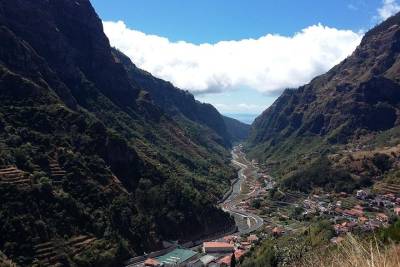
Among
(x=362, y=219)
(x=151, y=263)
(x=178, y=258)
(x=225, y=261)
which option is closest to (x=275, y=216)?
(x=362, y=219)

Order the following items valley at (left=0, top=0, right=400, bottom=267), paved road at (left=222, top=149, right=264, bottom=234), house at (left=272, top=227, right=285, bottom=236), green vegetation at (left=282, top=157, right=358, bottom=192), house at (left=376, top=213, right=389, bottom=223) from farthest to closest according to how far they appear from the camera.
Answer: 1. green vegetation at (left=282, top=157, right=358, bottom=192)
2. paved road at (left=222, top=149, right=264, bottom=234)
3. house at (left=376, top=213, right=389, bottom=223)
4. house at (left=272, top=227, right=285, bottom=236)
5. valley at (left=0, top=0, right=400, bottom=267)

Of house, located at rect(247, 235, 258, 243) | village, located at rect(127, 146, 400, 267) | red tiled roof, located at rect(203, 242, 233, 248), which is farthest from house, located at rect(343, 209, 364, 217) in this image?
red tiled roof, located at rect(203, 242, 233, 248)

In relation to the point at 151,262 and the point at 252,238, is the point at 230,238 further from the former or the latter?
the point at 151,262

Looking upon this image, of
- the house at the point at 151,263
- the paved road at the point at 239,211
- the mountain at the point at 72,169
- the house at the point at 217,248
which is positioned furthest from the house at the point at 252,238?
the house at the point at 151,263

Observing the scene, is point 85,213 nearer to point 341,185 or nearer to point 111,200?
point 111,200

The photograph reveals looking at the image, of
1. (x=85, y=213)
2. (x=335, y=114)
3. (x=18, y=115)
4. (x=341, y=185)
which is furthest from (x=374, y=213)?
(x=335, y=114)

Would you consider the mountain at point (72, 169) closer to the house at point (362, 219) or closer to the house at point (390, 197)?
the house at point (362, 219)

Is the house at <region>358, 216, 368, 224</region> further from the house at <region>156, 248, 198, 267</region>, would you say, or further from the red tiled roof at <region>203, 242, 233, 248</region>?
the house at <region>156, 248, 198, 267</region>
